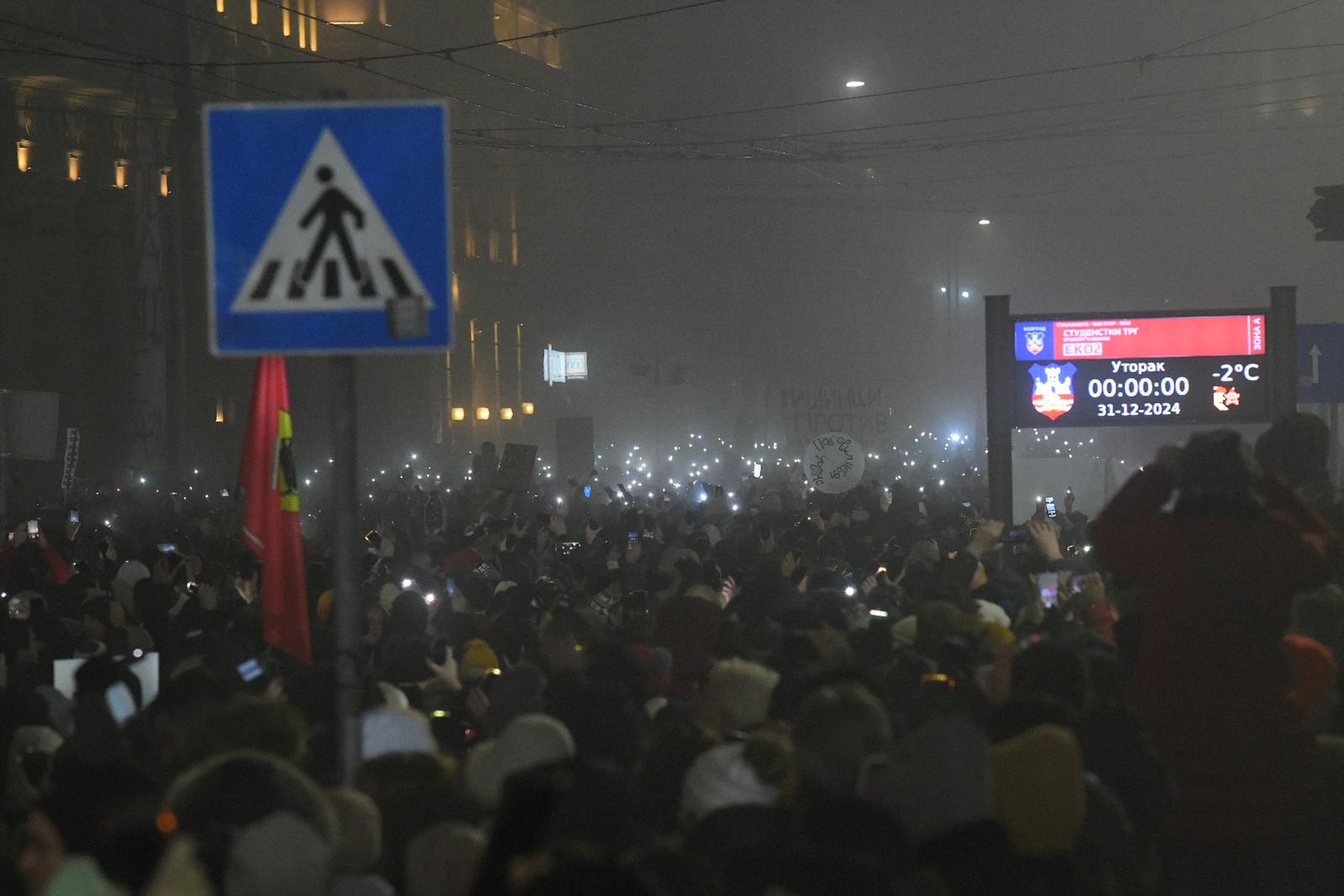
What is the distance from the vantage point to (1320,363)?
18.6 metres

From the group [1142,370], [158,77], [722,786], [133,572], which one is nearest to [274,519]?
[722,786]

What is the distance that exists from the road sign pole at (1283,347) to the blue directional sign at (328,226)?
13.5 m

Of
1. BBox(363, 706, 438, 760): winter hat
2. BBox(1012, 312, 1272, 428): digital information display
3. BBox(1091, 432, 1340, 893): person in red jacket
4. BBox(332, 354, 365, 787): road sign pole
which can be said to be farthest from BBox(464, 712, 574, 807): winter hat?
BBox(1012, 312, 1272, 428): digital information display

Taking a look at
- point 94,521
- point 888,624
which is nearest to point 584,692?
point 888,624

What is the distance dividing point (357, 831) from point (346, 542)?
81 cm

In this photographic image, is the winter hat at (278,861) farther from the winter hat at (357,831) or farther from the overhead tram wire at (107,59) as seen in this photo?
the overhead tram wire at (107,59)

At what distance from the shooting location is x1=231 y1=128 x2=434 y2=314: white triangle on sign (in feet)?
15.8

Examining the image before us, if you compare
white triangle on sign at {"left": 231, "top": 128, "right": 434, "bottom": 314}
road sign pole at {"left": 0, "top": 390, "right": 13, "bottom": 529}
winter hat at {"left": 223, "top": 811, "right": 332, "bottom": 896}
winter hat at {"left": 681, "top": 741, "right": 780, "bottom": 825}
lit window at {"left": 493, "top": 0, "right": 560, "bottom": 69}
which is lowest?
winter hat at {"left": 681, "top": 741, "right": 780, "bottom": 825}

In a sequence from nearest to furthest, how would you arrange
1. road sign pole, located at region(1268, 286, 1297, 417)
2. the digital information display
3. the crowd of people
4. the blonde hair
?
1. the crowd of people
2. the blonde hair
3. road sign pole, located at region(1268, 286, 1297, 417)
4. the digital information display

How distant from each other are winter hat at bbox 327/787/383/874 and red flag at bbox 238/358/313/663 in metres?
3.09

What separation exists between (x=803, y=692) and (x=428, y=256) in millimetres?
2857

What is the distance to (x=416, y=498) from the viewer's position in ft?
100.0

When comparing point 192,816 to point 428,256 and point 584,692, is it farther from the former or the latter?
point 584,692

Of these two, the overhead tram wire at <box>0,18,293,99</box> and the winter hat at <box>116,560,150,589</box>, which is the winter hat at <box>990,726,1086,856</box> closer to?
the winter hat at <box>116,560,150,589</box>
